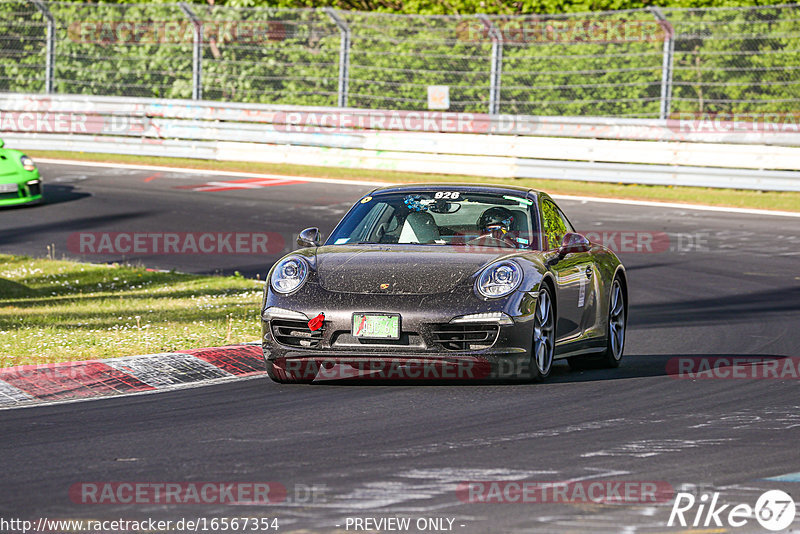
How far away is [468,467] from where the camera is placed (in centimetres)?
600

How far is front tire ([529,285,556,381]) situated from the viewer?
8391 mm

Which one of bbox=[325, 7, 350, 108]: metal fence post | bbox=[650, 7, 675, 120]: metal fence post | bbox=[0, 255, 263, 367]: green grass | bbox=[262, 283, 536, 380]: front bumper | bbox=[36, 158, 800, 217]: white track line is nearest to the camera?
bbox=[262, 283, 536, 380]: front bumper

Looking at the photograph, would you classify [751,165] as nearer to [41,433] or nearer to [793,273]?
[793,273]

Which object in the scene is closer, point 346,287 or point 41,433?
point 41,433

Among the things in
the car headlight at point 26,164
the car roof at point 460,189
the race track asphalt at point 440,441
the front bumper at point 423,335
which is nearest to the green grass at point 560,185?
the car headlight at point 26,164

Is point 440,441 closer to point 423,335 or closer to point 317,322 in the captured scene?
point 423,335

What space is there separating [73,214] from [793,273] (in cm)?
1014

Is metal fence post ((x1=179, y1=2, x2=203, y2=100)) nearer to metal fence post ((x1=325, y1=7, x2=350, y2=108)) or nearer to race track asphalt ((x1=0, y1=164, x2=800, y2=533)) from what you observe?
metal fence post ((x1=325, y1=7, x2=350, y2=108))

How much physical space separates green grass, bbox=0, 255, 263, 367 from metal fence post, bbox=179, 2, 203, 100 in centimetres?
1098

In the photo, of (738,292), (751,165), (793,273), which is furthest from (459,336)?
(751,165)

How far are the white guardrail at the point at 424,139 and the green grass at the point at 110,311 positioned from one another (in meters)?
9.79

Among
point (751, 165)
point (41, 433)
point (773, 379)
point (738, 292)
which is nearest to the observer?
point (41, 433)

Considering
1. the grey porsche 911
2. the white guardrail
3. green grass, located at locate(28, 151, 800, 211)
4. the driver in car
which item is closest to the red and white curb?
the grey porsche 911

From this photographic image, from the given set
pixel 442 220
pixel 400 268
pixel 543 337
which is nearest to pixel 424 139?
pixel 442 220
